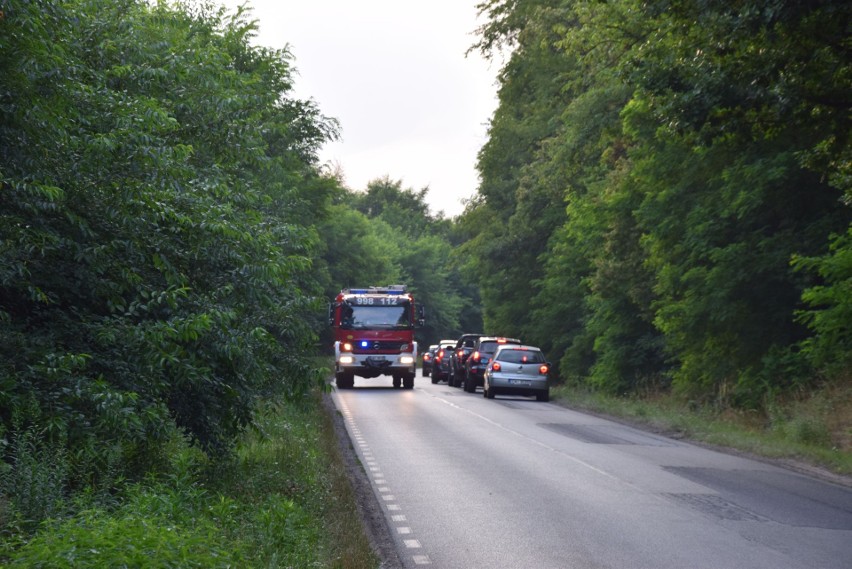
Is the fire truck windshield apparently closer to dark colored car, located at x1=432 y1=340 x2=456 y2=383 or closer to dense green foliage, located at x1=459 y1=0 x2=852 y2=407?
dense green foliage, located at x1=459 y1=0 x2=852 y2=407

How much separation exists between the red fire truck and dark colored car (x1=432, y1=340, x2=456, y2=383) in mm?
9840

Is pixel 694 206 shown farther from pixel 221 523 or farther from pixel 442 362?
pixel 442 362

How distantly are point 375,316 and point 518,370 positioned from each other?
22.8ft

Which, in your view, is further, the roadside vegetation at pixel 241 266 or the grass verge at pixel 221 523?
the roadside vegetation at pixel 241 266

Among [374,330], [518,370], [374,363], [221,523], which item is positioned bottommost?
[221,523]

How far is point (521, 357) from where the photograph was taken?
121ft

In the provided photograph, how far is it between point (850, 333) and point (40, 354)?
1516 cm

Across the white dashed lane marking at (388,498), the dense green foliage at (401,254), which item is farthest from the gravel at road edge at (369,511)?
the dense green foliage at (401,254)

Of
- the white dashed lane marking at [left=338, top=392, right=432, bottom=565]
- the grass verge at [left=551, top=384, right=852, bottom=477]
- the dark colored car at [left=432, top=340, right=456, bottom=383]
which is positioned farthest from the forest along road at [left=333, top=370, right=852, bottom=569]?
the dark colored car at [left=432, top=340, right=456, bottom=383]

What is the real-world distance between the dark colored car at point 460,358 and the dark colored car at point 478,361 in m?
1.84

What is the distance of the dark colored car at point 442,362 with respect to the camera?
52.5m

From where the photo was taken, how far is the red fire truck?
41750 mm

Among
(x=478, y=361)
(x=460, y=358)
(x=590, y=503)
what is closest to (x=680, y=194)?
(x=478, y=361)

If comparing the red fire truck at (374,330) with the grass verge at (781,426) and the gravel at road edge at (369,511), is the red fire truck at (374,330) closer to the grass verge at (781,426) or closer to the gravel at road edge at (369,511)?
the grass verge at (781,426)
